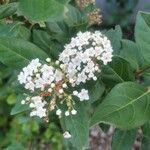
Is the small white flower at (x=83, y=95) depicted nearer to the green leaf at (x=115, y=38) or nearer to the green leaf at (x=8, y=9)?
the green leaf at (x=115, y=38)

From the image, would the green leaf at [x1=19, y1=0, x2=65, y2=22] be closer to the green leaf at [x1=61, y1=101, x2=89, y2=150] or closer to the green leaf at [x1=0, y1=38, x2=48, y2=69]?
the green leaf at [x1=0, y1=38, x2=48, y2=69]

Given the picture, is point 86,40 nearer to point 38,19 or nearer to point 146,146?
point 38,19

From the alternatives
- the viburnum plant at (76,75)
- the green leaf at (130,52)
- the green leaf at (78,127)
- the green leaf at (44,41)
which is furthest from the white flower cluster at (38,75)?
the green leaf at (130,52)

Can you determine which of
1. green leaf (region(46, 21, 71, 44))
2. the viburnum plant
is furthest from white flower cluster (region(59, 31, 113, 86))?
green leaf (region(46, 21, 71, 44))

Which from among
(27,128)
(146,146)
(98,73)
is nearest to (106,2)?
(27,128)

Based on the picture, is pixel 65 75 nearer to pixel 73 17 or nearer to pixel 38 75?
pixel 38 75

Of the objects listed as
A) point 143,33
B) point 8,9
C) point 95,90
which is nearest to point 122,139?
point 95,90
